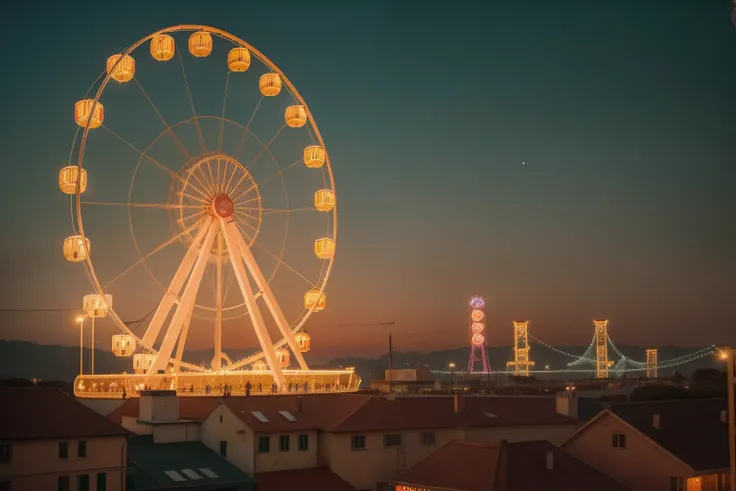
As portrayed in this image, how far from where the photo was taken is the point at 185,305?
52.4 meters

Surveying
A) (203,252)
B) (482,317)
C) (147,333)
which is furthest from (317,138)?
(482,317)

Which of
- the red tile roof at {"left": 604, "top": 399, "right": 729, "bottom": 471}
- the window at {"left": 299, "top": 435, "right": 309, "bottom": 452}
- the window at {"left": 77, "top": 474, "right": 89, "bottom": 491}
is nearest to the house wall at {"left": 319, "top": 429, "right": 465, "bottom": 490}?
the window at {"left": 299, "top": 435, "right": 309, "bottom": 452}

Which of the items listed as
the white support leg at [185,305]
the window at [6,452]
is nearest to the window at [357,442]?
the white support leg at [185,305]

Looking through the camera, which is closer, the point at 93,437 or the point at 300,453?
the point at 93,437

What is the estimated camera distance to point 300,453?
138 ft

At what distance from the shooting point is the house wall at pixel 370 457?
42.2 metres

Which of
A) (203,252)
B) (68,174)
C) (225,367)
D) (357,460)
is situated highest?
(68,174)

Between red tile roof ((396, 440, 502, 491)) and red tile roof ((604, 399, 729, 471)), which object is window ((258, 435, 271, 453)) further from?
red tile roof ((604, 399, 729, 471))

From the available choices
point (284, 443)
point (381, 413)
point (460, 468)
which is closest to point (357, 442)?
point (381, 413)

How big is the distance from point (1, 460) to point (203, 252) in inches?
829

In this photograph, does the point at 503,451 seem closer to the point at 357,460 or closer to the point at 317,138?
the point at 357,460

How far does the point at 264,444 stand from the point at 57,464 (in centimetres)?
901

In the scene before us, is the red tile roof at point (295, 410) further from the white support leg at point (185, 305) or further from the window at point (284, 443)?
the white support leg at point (185, 305)

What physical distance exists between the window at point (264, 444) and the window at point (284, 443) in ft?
1.97
